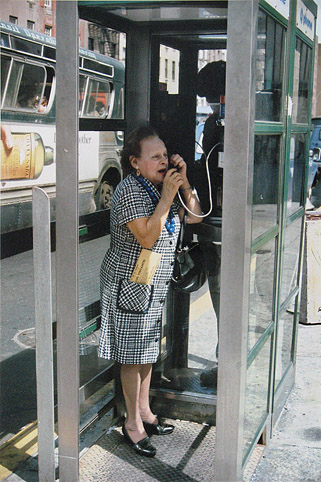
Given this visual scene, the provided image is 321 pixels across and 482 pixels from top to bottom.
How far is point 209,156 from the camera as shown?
12.3ft

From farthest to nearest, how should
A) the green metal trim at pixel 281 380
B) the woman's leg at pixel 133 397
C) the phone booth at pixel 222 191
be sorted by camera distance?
1. the green metal trim at pixel 281 380
2. the woman's leg at pixel 133 397
3. the phone booth at pixel 222 191

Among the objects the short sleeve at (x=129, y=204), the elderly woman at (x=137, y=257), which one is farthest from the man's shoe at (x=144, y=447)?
the short sleeve at (x=129, y=204)

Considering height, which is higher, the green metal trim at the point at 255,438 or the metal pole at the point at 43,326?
the metal pole at the point at 43,326

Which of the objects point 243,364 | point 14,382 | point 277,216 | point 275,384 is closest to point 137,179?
point 277,216

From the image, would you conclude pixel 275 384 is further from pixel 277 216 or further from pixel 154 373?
pixel 277 216

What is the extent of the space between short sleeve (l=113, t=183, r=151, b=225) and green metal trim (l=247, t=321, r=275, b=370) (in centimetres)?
82

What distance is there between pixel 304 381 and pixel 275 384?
2.86 ft

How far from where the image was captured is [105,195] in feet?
12.1

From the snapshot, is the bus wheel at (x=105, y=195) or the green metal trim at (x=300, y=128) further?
the green metal trim at (x=300, y=128)

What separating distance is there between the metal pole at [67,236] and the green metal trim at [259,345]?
795 millimetres

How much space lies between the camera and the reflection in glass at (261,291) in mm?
3085

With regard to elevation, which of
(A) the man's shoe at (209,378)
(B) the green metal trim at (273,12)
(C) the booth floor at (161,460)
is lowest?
(C) the booth floor at (161,460)

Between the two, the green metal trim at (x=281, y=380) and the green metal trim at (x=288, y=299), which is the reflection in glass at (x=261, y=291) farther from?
the green metal trim at (x=281, y=380)

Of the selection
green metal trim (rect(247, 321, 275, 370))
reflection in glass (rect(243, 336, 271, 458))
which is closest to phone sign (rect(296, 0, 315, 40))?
green metal trim (rect(247, 321, 275, 370))
